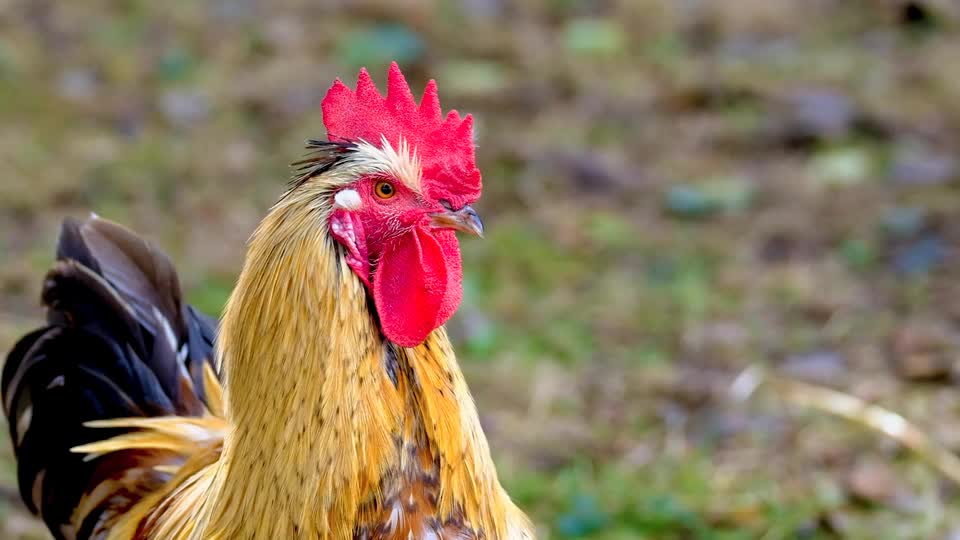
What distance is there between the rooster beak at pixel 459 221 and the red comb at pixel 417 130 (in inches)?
1.0

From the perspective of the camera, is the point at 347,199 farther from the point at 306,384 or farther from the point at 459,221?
the point at 306,384

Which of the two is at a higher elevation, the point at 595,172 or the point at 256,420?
the point at 595,172

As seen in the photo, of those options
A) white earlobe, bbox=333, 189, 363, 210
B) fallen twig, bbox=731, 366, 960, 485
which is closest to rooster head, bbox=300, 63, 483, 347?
white earlobe, bbox=333, 189, 363, 210

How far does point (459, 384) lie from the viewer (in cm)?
258

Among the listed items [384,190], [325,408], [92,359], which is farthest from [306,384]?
[92,359]

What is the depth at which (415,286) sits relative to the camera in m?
2.45

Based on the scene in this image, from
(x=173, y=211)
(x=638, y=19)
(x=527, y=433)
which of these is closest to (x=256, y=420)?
(x=527, y=433)

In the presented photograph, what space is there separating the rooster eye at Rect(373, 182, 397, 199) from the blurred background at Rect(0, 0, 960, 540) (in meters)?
2.06

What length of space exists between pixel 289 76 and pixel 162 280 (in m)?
4.61

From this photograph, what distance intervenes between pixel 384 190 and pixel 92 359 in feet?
3.81

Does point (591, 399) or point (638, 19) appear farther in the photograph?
point (638, 19)

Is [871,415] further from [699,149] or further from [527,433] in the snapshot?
[699,149]

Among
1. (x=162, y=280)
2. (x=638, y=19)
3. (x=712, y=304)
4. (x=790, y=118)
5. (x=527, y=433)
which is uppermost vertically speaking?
(x=638, y=19)

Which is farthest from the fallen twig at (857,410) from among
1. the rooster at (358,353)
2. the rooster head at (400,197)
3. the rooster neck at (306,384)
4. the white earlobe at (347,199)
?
the white earlobe at (347,199)
